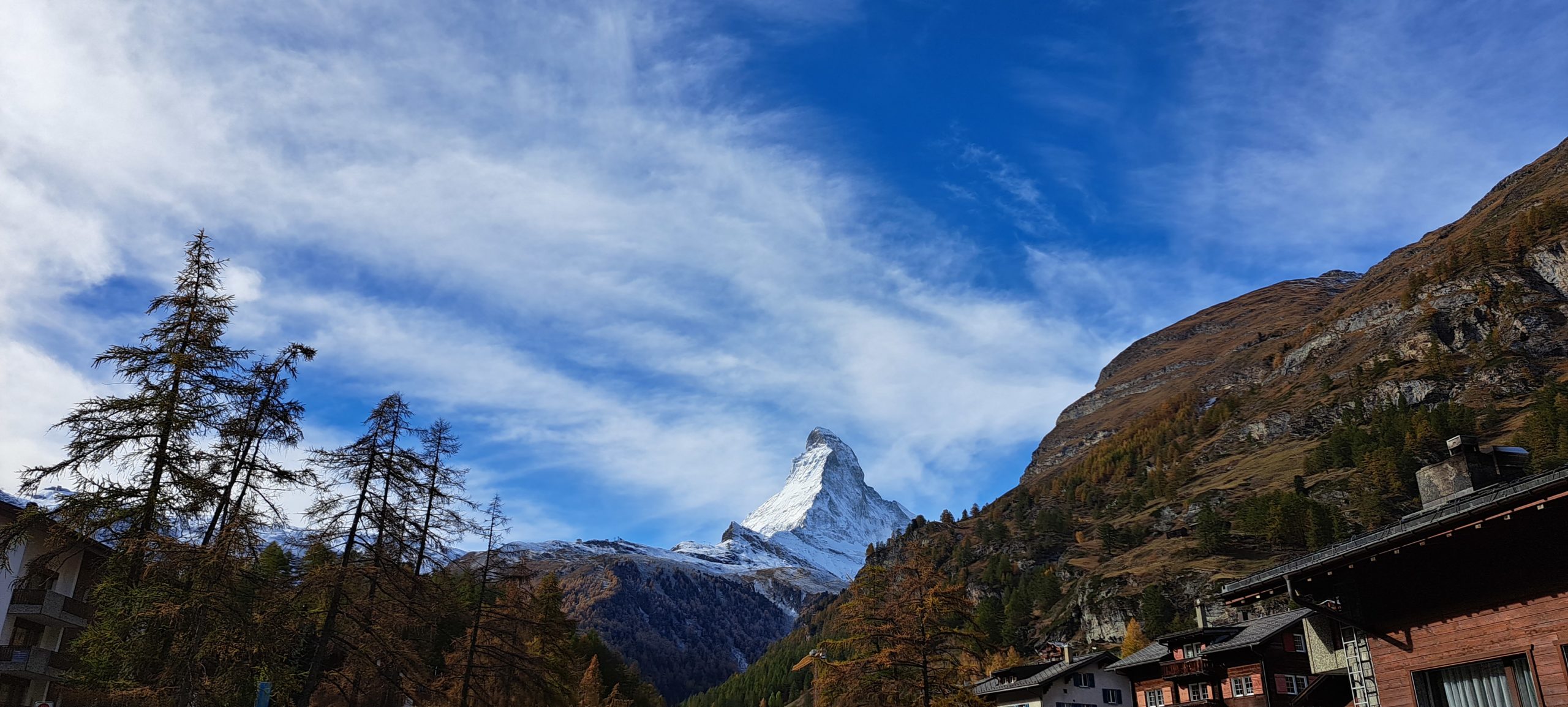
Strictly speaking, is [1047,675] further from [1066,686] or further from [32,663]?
[32,663]

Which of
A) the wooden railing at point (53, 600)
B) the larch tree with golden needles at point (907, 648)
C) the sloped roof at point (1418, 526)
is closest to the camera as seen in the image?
the sloped roof at point (1418, 526)

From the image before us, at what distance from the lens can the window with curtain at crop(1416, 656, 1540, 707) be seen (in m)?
12.7

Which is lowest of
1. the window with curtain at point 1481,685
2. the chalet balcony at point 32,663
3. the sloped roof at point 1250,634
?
the window with curtain at point 1481,685

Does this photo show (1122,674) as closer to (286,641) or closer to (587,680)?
(587,680)

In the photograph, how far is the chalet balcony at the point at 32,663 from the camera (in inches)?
1404

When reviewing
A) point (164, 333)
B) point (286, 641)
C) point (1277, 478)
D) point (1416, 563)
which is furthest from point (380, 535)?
point (1277, 478)

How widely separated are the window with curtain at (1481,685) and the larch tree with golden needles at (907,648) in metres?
26.4

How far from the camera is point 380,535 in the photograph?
92.0 ft

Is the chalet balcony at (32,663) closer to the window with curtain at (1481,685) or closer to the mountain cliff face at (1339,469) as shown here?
the window with curtain at (1481,685)

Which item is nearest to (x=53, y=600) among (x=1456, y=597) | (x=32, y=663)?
(x=32, y=663)

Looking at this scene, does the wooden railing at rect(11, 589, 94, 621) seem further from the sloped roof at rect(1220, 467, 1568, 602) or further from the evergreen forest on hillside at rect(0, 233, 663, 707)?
the sloped roof at rect(1220, 467, 1568, 602)

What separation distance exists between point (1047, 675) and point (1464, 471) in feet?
204

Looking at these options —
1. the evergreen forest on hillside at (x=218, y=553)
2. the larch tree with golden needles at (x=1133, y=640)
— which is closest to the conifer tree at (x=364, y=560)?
the evergreen forest on hillside at (x=218, y=553)

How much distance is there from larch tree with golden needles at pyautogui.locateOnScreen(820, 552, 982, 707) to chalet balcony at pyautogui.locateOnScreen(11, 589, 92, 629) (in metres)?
31.4
